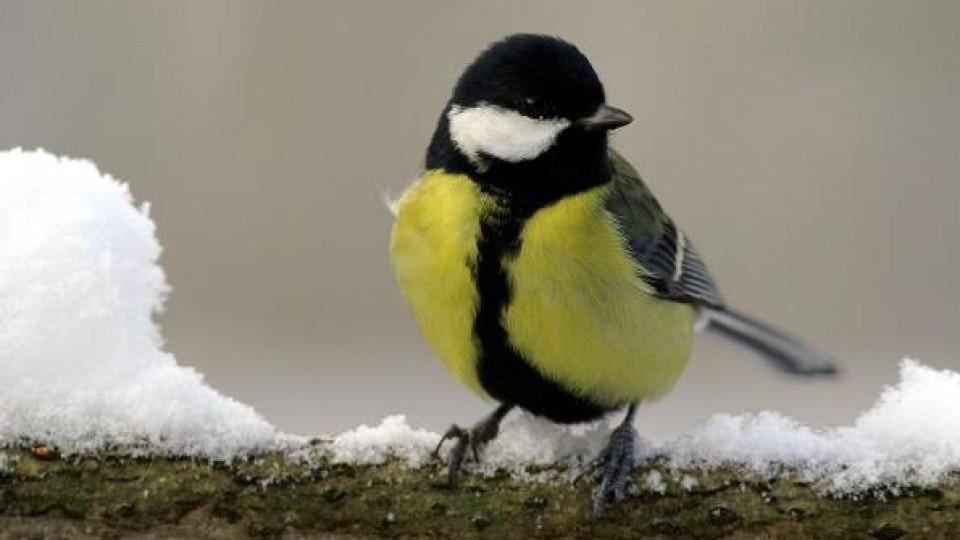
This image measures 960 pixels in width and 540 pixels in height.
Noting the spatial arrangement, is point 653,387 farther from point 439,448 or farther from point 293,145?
point 293,145

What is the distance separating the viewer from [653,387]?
239 cm

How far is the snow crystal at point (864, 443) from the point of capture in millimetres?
1921

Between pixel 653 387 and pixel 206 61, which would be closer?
pixel 653 387

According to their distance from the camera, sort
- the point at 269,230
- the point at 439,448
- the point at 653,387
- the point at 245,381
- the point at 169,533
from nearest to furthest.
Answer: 1. the point at 169,533
2. the point at 439,448
3. the point at 653,387
4. the point at 245,381
5. the point at 269,230

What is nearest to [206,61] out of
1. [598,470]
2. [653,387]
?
[653,387]

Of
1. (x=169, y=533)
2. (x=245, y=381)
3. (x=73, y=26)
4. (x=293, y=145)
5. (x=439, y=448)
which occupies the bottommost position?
(x=169, y=533)

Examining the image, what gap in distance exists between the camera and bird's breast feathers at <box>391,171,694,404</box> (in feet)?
7.24

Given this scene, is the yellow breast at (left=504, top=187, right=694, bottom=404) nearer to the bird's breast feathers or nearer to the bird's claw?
the bird's breast feathers

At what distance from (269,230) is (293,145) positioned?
0.31 meters

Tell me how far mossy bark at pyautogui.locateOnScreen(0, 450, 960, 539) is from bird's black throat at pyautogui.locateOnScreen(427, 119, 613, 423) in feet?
1.12

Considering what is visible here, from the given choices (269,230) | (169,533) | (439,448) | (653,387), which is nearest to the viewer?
(169,533)

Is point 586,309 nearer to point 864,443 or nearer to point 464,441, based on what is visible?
point 464,441

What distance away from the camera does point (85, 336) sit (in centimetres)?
191

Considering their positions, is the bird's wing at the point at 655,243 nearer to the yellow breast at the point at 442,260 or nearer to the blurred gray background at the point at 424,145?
the yellow breast at the point at 442,260
